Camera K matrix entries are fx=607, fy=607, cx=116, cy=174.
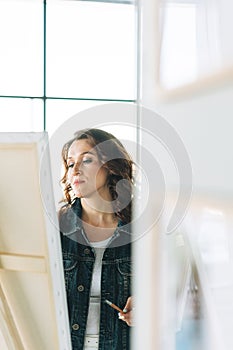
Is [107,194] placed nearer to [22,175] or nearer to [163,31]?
[22,175]

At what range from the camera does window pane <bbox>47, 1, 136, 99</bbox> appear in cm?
257

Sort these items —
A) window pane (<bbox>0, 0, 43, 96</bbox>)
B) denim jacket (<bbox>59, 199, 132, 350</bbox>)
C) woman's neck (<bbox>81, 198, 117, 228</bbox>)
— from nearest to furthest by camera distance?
denim jacket (<bbox>59, 199, 132, 350</bbox>)
woman's neck (<bbox>81, 198, 117, 228</bbox>)
window pane (<bbox>0, 0, 43, 96</bbox>)

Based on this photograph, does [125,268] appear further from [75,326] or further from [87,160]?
[87,160]

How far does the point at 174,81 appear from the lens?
622 mm

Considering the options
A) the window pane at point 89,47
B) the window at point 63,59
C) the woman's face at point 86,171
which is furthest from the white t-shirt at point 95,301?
the window pane at point 89,47

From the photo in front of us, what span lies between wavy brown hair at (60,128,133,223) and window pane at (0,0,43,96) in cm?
46

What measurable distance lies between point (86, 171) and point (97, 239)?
10.3 inches

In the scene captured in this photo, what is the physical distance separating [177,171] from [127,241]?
1.53 metres

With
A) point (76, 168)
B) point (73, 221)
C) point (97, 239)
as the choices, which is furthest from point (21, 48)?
point (97, 239)

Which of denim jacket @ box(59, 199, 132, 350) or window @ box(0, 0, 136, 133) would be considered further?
window @ box(0, 0, 136, 133)

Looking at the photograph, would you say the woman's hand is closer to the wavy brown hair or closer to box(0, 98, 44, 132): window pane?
the wavy brown hair

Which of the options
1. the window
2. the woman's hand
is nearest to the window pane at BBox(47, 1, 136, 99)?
the window

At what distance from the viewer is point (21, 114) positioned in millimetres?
2580

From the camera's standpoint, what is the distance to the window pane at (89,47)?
2.57m
